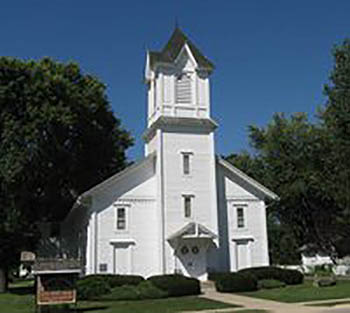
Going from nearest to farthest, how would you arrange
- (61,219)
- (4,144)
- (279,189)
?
1. (4,144)
2. (61,219)
3. (279,189)

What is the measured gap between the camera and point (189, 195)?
3600 cm

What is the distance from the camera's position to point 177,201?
3569 cm

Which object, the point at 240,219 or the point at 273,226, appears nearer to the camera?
the point at 240,219

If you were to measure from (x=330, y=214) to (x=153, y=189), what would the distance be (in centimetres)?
2720

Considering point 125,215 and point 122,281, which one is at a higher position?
point 125,215

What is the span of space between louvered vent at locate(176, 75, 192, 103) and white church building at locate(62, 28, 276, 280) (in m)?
0.07

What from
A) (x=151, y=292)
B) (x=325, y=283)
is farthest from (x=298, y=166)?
(x=151, y=292)

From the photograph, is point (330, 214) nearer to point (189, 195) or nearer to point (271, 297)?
point (189, 195)

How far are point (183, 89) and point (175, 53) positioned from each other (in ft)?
9.30

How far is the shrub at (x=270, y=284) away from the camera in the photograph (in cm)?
3052

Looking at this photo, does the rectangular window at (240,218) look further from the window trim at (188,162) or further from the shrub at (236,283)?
the shrub at (236,283)

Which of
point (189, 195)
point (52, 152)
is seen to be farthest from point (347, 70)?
point (52, 152)

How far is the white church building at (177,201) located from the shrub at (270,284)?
17.1 ft

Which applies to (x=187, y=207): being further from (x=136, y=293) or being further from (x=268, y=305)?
(x=268, y=305)
